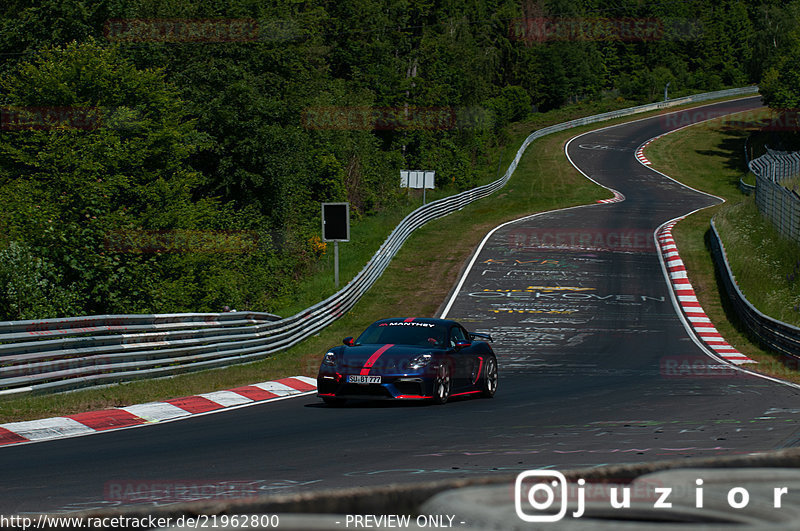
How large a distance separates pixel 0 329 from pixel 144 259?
53.5 feet

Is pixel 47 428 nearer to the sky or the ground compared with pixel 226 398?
nearer to the sky

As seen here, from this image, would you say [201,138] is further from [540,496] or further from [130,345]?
[540,496]

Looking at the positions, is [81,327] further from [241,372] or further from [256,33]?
[256,33]

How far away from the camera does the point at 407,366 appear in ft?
43.3

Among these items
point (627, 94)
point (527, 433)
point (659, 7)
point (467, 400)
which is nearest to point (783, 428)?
point (527, 433)

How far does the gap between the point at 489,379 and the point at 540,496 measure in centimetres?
1141

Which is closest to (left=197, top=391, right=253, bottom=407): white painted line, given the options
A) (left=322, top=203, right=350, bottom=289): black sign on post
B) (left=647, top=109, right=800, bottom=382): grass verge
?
(left=647, top=109, right=800, bottom=382): grass verge

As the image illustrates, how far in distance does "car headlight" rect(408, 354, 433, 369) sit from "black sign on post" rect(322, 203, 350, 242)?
16227 mm

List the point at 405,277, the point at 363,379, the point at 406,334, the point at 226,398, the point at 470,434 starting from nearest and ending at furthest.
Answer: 1. the point at 470,434
2. the point at 363,379
3. the point at 226,398
4. the point at 406,334
5. the point at 405,277

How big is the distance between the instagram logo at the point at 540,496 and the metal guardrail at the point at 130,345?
1065 centimetres

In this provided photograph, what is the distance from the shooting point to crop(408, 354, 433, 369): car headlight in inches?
520

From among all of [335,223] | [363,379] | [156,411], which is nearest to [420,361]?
[363,379]

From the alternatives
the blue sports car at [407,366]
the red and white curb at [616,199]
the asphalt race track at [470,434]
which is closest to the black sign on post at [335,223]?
the asphalt race track at [470,434]

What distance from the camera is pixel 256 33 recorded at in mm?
50906
